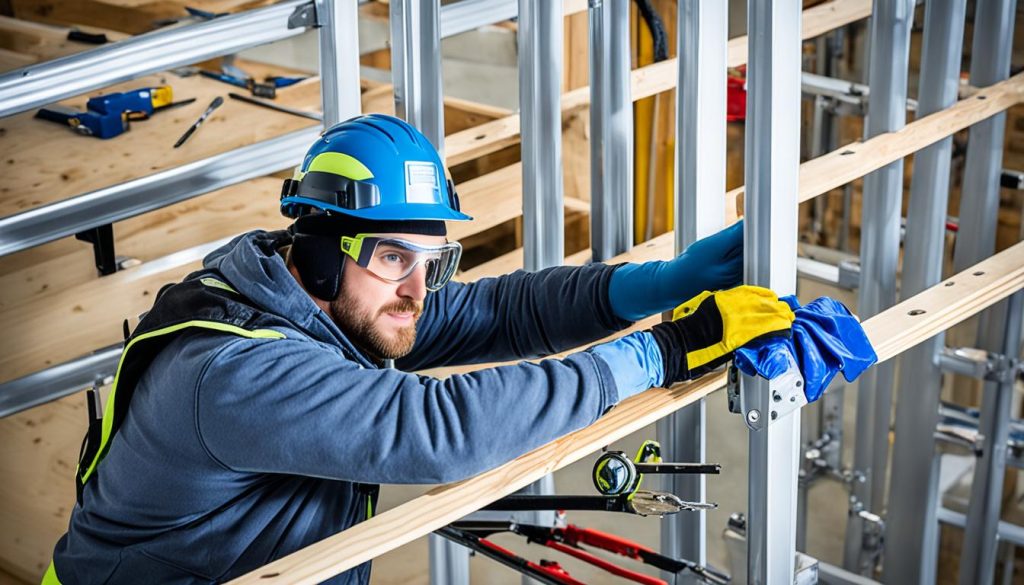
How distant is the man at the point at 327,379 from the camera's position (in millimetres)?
1761

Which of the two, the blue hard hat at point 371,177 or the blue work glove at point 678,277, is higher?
the blue hard hat at point 371,177

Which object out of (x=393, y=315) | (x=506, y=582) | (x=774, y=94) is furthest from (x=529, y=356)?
(x=506, y=582)

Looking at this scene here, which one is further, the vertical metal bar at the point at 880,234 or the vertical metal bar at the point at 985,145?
the vertical metal bar at the point at 985,145

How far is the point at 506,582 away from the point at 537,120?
2.06m

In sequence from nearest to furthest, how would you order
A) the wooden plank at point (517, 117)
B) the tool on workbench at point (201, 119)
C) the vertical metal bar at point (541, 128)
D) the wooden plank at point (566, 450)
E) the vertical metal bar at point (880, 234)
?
the wooden plank at point (566, 450) < the vertical metal bar at point (541, 128) < the wooden plank at point (517, 117) < the vertical metal bar at point (880, 234) < the tool on workbench at point (201, 119)

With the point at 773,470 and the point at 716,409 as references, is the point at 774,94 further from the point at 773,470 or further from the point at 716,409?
the point at 716,409

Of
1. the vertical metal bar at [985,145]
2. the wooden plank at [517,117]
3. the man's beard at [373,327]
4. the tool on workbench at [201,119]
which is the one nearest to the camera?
the man's beard at [373,327]

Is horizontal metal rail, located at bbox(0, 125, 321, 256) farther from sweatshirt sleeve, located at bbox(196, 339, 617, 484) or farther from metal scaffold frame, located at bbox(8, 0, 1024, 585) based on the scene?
sweatshirt sleeve, located at bbox(196, 339, 617, 484)

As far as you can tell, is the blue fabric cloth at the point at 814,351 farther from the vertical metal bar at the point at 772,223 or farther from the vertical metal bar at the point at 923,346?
the vertical metal bar at the point at 923,346

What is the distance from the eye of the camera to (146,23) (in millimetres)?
5164

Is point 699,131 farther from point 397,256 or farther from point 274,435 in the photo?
point 274,435

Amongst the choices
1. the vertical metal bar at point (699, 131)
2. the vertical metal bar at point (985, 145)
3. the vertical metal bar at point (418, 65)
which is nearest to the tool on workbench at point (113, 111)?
the vertical metal bar at point (418, 65)

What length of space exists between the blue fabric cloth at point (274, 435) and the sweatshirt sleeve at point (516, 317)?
0.05 m

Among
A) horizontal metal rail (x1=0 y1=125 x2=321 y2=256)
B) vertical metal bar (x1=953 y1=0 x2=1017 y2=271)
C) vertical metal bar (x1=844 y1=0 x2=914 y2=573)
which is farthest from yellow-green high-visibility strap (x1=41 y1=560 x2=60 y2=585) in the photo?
vertical metal bar (x1=953 y1=0 x2=1017 y2=271)
